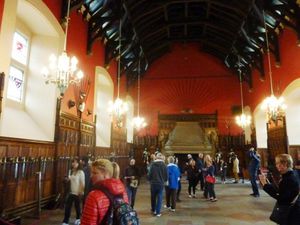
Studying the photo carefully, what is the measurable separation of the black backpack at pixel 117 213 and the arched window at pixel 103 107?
294 inches

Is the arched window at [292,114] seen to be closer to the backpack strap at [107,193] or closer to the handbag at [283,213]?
the handbag at [283,213]

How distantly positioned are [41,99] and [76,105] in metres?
1.24

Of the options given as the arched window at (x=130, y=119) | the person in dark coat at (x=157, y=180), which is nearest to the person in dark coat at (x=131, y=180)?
the person in dark coat at (x=157, y=180)

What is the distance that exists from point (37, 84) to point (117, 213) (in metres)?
4.88

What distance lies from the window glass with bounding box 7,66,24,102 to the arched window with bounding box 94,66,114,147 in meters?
3.66

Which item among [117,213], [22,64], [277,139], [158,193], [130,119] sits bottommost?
[158,193]

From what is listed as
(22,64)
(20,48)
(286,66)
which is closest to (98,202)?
(22,64)

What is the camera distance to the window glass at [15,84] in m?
5.01

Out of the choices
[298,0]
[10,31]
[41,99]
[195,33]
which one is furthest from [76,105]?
[195,33]

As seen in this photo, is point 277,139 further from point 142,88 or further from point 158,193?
point 142,88

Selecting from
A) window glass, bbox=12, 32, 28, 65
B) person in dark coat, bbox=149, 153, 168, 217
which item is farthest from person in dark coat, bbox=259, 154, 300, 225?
window glass, bbox=12, 32, 28, 65

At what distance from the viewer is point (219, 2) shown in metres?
8.48

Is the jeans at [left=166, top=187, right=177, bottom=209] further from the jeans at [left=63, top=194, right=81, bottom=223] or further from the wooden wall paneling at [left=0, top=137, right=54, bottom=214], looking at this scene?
the wooden wall paneling at [left=0, top=137, right=54, bottom=214]

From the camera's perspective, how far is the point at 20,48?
17.7 ft
